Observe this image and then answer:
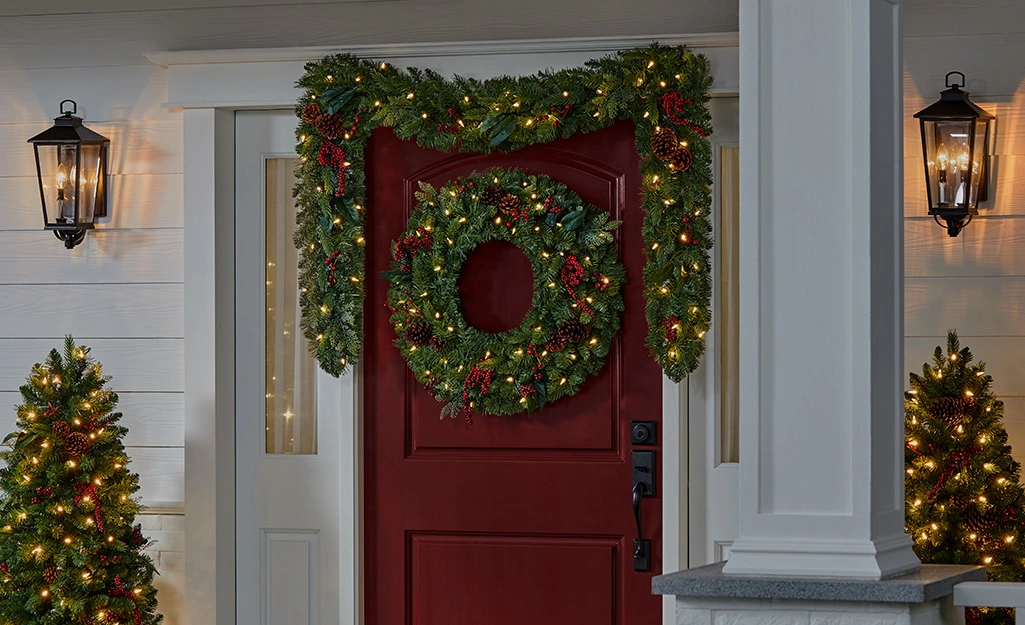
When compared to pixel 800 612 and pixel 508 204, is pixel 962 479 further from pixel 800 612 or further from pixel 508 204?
pixel 508 204

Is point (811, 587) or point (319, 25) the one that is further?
point (319, 25)

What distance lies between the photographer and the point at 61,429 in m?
3.25

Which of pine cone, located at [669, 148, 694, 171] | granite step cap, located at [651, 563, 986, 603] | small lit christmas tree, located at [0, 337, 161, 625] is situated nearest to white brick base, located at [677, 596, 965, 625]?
granite step cap, located at [651, 563, 986, 603]

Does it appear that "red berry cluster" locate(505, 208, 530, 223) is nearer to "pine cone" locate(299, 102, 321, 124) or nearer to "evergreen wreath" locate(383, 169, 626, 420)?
"evergreen wreath" locate(383, 169, 626, 420)

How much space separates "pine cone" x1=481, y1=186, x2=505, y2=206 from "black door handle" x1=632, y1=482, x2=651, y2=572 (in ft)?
2.94

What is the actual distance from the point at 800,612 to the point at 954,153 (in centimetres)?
167

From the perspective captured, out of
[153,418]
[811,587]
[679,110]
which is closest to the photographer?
[811,587]

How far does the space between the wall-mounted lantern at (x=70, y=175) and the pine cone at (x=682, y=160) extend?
1688mm

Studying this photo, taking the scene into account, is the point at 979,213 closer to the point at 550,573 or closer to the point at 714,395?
the point at 714,395

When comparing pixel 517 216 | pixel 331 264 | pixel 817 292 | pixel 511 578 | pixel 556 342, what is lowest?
pixel 511 578

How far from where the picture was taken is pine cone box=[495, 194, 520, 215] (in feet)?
11.4

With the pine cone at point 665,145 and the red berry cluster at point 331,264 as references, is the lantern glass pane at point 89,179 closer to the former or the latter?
the red berry cluster at point 331,264

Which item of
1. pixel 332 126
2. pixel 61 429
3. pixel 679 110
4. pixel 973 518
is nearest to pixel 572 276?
pixel 679 110

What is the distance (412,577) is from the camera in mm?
3641
